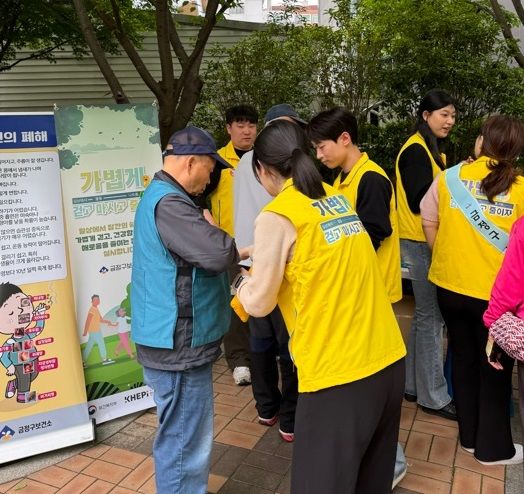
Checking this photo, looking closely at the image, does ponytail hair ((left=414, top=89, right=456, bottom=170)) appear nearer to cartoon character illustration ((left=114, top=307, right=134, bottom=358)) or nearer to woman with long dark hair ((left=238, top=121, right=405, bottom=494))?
woman with long dark hair ((left=238, top=121, right=405, bottom=494))

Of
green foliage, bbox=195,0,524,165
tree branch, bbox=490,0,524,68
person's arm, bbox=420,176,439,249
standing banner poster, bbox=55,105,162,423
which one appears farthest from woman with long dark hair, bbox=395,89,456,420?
tree branch, bbox=490,0,524,68

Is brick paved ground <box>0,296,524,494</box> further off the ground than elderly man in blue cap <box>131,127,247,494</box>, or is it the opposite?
elderly man in blue cap <box>131,127,247,494</box>

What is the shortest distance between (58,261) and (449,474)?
2419 millimetres

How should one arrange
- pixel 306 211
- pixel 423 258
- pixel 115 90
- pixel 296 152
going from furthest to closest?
1. pixel 115 90
2. pixel 423 258
3. pixel 296 152
4. pixel 306 211

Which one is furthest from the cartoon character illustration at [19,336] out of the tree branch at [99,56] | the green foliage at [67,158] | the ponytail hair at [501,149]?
the ponytail hair at [501,149]

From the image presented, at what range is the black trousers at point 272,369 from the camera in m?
3.07

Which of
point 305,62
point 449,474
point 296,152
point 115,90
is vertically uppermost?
point 305,62

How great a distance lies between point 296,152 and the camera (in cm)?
183

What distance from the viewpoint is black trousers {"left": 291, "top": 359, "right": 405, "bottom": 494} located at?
1.73 meters

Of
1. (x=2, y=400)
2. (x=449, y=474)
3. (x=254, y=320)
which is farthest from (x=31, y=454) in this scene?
(x=449, y=474)

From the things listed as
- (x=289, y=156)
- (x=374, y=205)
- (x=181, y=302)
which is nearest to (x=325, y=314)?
(x=289, y=156)

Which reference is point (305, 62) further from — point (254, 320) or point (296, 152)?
point (296, 152)

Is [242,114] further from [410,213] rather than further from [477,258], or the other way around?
[477,258]

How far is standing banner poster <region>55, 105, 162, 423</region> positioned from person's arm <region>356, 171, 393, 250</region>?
1.36 m
